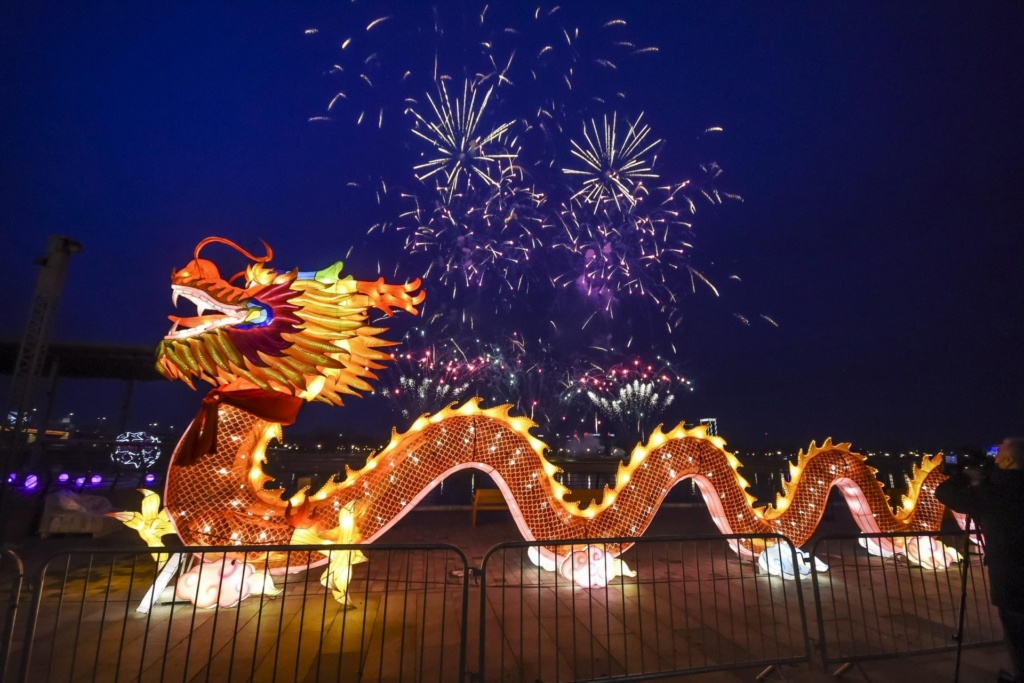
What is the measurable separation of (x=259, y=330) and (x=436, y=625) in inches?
121

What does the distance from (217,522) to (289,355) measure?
64.9 inches

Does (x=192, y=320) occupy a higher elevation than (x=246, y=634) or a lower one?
higher

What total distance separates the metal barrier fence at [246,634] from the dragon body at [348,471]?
514mm

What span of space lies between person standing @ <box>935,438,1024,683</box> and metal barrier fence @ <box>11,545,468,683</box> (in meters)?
3.24

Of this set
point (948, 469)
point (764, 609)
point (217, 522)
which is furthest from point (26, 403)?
point (948, 469)

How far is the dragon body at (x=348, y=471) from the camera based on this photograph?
4562 millimetres

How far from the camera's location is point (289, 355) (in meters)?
4.65

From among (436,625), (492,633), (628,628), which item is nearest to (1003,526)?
(628,628)

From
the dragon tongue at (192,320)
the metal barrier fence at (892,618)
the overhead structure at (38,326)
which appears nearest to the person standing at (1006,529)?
the metal barrier fence at (892,618)

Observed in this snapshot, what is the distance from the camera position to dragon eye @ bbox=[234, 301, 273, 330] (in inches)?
181

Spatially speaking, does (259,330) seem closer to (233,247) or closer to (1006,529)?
(233,247)

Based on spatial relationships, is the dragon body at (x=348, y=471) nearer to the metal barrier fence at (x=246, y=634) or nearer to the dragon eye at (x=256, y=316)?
the dragon eye at (x=256, y=316)

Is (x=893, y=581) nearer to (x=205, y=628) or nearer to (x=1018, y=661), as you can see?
(x=1018, y=661)

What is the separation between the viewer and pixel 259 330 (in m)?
4.60
